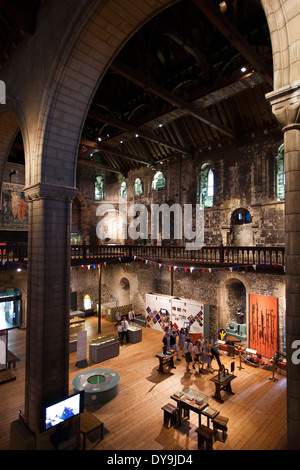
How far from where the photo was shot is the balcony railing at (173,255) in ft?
35.5

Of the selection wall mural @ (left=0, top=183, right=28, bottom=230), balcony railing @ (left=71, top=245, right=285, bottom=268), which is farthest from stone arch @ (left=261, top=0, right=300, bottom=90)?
wall mural @ (left=0, top=183, right=28, bottom=230)

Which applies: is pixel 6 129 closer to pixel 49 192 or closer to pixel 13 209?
pixel 49 192

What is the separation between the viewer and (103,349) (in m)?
10.5

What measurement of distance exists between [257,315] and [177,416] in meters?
6.28

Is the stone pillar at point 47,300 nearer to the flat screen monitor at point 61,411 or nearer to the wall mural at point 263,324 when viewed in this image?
the flat screen monitor at point 61,411

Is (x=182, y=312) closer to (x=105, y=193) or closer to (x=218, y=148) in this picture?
(x=218, y=148)

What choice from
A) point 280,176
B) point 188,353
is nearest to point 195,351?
point 188,353

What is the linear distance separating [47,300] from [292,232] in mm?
4887

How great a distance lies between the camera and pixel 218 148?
550 inches

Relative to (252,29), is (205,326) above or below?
below

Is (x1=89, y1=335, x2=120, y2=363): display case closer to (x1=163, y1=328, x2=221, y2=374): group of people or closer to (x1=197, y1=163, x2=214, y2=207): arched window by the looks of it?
(x1=163, y1=328, x2=221, y2=374): group of people

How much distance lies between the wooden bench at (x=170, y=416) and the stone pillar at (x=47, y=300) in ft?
8.32

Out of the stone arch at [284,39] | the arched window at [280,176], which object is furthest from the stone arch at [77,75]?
the arched window at [280,176]
